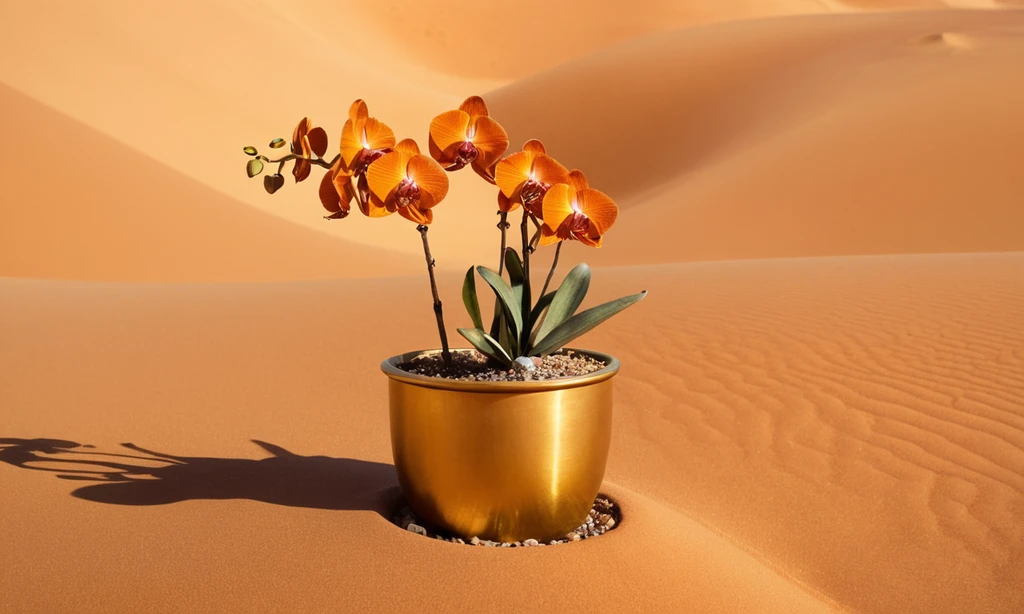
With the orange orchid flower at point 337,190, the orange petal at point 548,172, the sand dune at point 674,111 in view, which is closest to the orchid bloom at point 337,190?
the orange orchid flower at point 337,190

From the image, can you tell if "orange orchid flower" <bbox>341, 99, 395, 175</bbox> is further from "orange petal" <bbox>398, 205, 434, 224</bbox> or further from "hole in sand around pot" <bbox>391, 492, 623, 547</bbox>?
"hole in sand around pot" <bbox>391, 492, 623, 547</bbox>

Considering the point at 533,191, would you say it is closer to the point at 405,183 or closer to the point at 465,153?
the point at 465,153

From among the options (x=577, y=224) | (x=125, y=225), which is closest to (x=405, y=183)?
(x=577, y=224)

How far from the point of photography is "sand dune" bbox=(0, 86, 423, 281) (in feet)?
42.1

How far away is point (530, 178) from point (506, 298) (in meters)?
0.33

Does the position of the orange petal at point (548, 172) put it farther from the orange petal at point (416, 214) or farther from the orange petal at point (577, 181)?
the orange petal at point (416, 214)

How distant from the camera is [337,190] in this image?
7.30ft

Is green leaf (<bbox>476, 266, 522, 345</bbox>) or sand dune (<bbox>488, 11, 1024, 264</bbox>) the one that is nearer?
green leaf (<bbox>476, 266, 522, 345</bbox>)

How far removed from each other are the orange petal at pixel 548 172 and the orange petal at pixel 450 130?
208 mm

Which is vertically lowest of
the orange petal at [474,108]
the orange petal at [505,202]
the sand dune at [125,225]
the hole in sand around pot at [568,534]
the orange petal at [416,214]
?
the hole in sand around pot at [568,534]

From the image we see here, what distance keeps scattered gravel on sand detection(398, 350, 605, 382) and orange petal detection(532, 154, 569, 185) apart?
20.2 inches

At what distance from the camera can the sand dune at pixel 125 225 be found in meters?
12.8

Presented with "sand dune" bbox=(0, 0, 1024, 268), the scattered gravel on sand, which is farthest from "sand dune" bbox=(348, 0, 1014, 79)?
the scattered gravel on sand

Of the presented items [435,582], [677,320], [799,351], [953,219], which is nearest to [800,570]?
[435,582]
